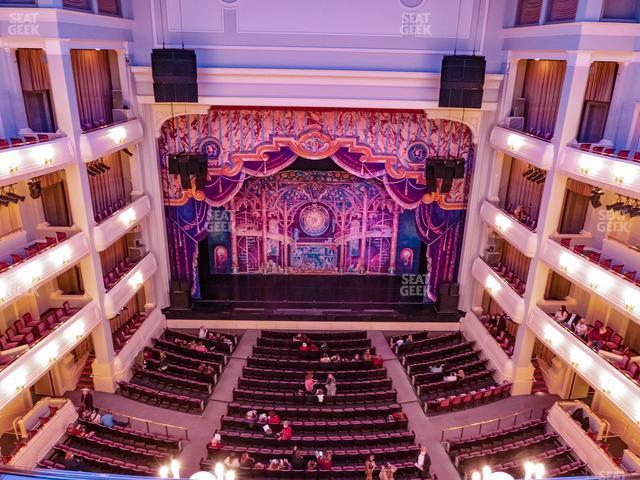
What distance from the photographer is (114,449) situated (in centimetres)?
1088

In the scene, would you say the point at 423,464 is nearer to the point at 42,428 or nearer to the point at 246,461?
the point at 246,461

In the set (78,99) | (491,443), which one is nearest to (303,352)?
(491,443)

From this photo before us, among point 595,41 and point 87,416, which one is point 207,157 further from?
point 595,41

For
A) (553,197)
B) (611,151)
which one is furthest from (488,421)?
(611,151)

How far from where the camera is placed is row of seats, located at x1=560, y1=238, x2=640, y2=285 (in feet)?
33.8

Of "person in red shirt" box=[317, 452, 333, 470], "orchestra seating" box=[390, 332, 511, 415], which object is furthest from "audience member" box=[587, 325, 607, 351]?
"person in red shirt" box=[317, 452, 333, 470]

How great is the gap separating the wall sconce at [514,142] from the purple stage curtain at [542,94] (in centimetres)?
66

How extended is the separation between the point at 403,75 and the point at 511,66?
3095mm

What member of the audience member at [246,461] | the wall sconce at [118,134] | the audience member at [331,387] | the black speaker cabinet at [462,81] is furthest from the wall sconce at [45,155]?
the black speaker cabinet at [462,81]

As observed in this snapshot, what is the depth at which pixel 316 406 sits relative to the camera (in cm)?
1291

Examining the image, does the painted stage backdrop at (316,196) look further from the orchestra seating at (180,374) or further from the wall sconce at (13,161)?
the wall sconce at (13,161)

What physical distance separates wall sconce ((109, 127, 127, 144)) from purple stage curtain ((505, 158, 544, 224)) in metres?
11.2

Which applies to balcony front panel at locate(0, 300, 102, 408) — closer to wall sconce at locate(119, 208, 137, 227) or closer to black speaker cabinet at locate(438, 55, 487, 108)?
wall sconce at locate(119, 208, 137, 227)

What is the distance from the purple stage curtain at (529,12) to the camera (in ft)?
42.1
